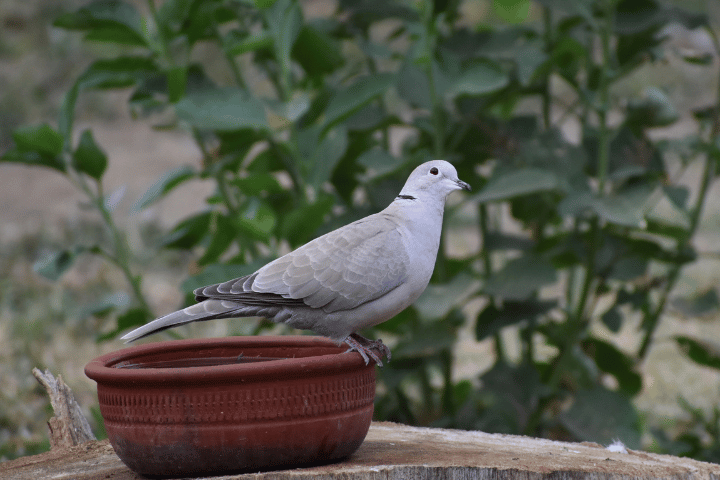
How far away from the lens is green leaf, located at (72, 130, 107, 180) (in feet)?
8.22

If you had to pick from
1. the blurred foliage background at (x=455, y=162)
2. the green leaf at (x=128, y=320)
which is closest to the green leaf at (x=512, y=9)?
the blurred foliage background at (x=455, y=162)

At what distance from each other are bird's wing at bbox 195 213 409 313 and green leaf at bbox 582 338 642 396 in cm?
152

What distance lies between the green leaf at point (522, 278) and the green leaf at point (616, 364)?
0.57 m

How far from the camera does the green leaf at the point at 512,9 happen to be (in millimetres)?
2531

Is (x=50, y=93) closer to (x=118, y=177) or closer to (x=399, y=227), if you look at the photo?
(x=118, y=177)

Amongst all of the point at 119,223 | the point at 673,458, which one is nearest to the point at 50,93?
the point at 119,223

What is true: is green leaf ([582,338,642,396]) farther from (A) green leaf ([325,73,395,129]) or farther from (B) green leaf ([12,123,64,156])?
(B) green leaf ([12,123,64,156])

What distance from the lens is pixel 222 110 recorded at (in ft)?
8.00

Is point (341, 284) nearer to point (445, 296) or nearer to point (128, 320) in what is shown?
point (445, 296)

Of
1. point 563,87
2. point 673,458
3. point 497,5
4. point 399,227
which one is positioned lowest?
point 563,87

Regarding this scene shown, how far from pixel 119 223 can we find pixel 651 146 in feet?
21.2

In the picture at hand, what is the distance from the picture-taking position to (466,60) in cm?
284

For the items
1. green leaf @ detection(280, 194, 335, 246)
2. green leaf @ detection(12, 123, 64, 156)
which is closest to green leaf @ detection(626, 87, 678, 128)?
green leaf @ detection(280, 194, 335, 246)

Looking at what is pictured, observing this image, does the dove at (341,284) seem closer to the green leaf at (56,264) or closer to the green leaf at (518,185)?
the green leaf at (518,185)
